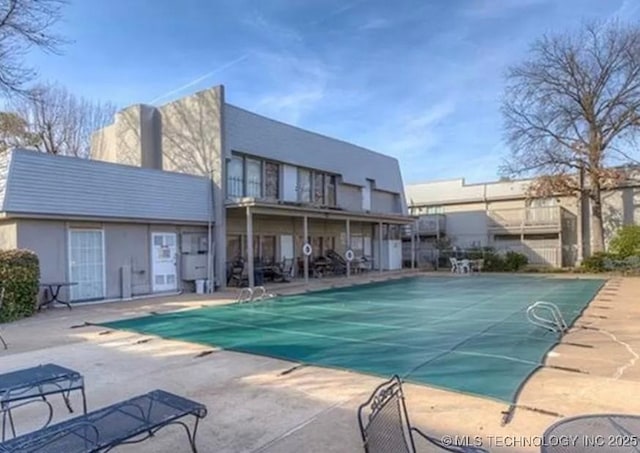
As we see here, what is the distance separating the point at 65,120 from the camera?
24.2 metres

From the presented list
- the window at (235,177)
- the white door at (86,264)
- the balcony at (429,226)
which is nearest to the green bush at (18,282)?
the white door at (86,264)

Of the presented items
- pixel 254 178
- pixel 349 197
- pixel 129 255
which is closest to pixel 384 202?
pixel 349 197

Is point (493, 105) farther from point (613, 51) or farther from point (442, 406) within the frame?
point (442, 406)

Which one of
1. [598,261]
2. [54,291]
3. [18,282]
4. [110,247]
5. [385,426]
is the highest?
[110,247]

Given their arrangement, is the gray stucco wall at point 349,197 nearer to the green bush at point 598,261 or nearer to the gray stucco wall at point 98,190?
the gray stucco wall at point 98,190

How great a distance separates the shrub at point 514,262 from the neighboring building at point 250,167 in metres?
5.56

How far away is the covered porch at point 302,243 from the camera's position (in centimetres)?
1556

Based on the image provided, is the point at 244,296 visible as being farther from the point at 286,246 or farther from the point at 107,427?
the point at 107,427

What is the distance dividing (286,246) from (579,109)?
51.0 feet

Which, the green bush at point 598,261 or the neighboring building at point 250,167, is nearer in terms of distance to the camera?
the neighboring building at point 250,167

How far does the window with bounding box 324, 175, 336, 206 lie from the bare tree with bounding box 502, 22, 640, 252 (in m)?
9.65

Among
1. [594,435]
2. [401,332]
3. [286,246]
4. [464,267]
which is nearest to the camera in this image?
[594,435]

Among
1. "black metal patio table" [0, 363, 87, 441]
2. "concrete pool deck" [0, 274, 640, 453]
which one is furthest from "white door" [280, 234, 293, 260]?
"black metal patio table" [0, 363, 87, 441]

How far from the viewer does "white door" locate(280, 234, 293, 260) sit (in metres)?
18.4
